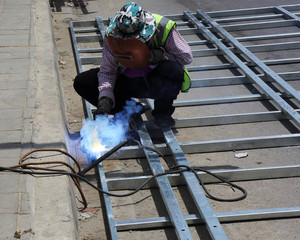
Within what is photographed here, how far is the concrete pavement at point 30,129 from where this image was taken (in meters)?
3.07

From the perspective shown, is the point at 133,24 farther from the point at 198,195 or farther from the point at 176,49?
the point at 198,195

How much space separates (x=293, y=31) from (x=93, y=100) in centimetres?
452

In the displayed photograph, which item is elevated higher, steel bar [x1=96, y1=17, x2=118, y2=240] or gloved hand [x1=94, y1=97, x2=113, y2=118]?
gloved hand [x1=94, y1=97, x2=113, y2=118]

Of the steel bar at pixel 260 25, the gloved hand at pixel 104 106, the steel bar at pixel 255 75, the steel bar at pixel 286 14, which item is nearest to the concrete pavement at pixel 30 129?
the gloved hand at pixel 104 106

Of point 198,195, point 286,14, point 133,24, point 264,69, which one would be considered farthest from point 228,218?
point 286,14

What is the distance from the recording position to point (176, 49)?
4.53m

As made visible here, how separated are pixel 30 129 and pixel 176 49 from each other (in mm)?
1444

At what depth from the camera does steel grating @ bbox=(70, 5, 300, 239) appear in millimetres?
3625

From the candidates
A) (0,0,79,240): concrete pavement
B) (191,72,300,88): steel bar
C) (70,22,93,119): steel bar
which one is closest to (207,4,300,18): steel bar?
(70,22,93,119): steel bar

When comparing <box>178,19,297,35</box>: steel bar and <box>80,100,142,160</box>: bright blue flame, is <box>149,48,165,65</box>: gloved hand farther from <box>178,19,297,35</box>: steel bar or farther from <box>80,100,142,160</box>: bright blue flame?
<box>178,19,297,35</box>: steel bar

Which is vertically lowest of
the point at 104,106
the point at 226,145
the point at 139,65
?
the point at 226,145

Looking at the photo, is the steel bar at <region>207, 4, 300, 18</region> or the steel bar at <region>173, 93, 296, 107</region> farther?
the steel bar at <region>207, 4, 300, 18</region>

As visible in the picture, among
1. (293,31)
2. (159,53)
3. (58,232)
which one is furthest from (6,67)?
(293,31)

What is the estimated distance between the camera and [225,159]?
450 centimetres
